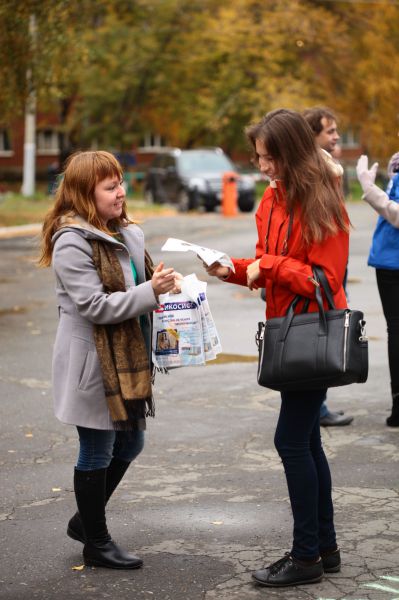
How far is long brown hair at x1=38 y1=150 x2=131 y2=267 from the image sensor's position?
Answer: 14.5 ft

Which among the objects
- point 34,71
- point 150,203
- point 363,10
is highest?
point 363,10

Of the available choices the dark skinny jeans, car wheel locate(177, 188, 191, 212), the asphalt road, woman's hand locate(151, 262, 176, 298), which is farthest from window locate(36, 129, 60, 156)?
woman's hand locate(151, 262, 176, 298)

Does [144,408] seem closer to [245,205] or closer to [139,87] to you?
[245,205]

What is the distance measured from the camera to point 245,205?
Answer: 29453mm

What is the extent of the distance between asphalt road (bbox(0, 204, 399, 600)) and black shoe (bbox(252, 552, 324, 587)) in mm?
35

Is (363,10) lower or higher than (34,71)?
higher

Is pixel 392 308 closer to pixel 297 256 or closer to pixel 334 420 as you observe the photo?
pixel 334 420

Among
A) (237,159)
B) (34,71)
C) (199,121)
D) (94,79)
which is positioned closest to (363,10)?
(199,121)

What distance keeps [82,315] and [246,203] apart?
2519cm

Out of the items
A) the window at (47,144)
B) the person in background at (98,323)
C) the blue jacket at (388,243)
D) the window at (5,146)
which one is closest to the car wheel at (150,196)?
the blue jacket at (388,243)

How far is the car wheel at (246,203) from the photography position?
29.1m

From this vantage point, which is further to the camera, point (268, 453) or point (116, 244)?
point (268, 453)

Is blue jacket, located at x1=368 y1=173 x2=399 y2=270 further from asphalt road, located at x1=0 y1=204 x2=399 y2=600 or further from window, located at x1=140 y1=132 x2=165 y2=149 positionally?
window, located at x1=140 y1=132 x2=165 y2=149

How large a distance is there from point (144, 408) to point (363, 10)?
41.3 m
